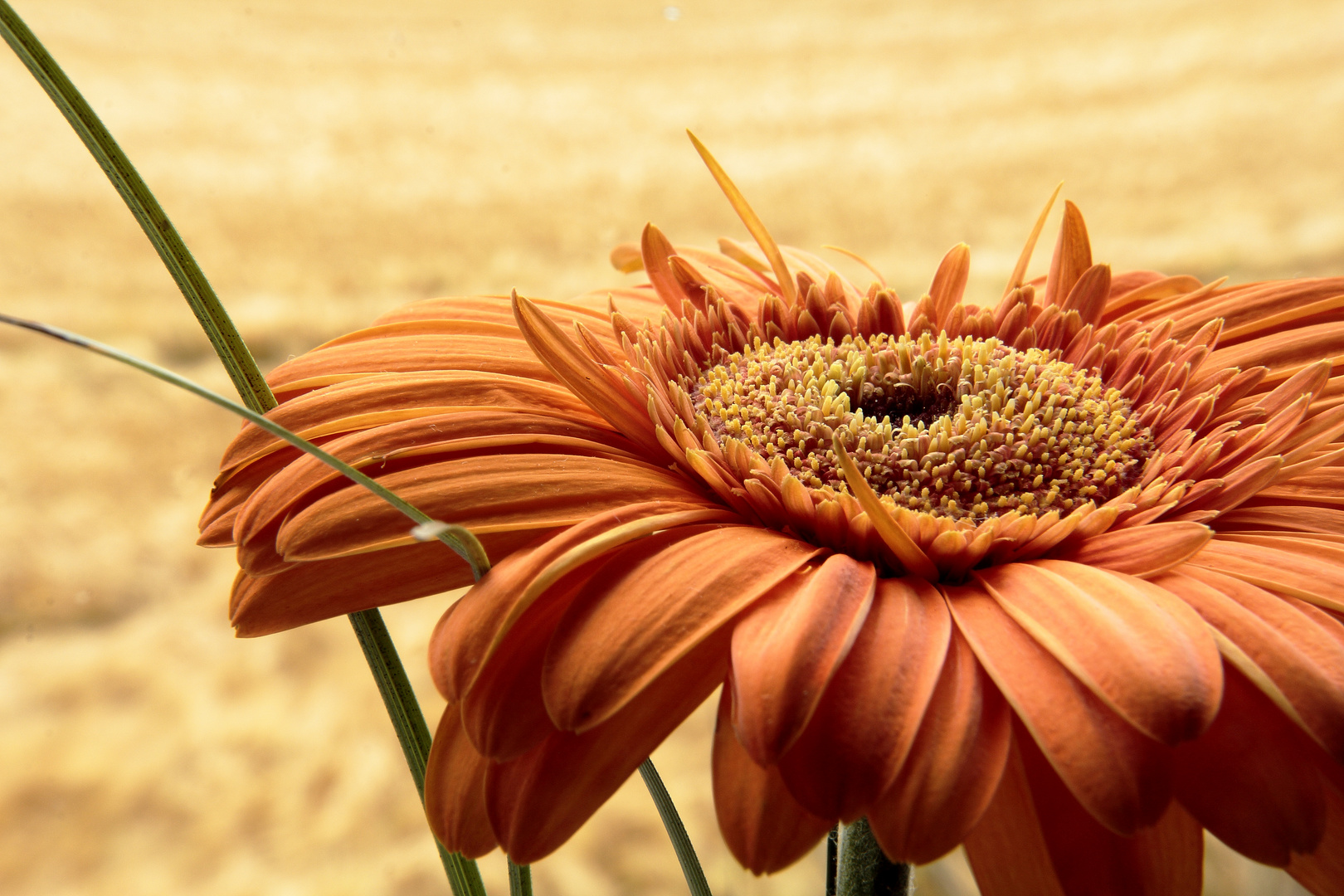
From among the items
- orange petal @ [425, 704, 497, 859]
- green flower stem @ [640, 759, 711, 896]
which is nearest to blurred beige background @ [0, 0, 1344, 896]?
green flower stem @ [640, 759, 711, 896]

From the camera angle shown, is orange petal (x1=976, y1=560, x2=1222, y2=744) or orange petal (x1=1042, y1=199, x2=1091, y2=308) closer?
orange petal (x1=976, y1=560, x2=1222, y2=744)

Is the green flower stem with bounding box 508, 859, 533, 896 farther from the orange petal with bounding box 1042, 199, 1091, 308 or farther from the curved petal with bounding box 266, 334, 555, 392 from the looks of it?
the orange petal with bounding box 1042, 199, 1091, 308

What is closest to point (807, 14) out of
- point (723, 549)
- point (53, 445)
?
point (53, 445)

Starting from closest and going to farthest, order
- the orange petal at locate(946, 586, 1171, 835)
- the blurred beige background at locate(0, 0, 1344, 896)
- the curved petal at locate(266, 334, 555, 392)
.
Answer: the orange petal at locate(946, 586, 1171, 835) < the curved petal at locate(266, 334, 555, 392) < the blurred beige background at locate(0, 0, 1344, 896)

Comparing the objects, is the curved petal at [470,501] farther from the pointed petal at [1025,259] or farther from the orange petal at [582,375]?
the pointed petal at [1025,259]

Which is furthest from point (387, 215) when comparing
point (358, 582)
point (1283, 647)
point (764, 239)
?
point (1283, 647)

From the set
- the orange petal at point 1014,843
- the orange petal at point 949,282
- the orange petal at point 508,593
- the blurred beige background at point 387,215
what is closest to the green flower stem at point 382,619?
the orange petal at point 508,593

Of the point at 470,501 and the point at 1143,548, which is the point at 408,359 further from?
the point at 1143,548
